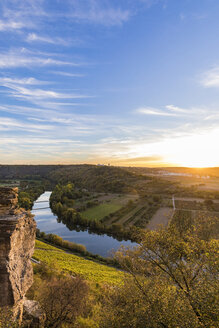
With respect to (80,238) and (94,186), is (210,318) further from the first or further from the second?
(94,186)

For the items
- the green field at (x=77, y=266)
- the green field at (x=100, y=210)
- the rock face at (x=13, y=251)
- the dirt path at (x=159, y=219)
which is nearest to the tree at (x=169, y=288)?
the rock face at (x=13, y=251)

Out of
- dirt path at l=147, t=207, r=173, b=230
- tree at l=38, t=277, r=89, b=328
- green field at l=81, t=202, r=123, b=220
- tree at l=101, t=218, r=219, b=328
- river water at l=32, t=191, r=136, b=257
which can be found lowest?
river water at l=32, t=191, r=136, b=257

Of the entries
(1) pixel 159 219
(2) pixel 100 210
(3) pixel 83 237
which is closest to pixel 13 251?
(3) pixel 83 237

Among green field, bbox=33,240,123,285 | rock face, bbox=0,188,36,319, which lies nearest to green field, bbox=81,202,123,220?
green field, bbox=33,240,123,285

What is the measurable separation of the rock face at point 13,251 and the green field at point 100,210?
5506 centimetres

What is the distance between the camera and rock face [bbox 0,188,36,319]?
8789 millimetres

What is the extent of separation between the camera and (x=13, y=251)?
365 inches

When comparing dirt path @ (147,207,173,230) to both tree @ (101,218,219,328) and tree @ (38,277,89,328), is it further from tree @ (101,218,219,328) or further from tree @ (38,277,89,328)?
tree @ (101,218,219,328)

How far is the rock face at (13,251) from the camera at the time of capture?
879 centimetres

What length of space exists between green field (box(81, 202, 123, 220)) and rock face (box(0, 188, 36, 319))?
55056 millimetres

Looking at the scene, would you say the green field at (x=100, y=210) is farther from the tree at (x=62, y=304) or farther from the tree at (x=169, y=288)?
the tree at (x=169, y=288)

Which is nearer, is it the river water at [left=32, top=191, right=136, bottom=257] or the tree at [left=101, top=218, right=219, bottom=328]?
the tree at [left=101, top=218, right=219, bottom=328]

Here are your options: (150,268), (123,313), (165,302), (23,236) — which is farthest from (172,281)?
(23,236)

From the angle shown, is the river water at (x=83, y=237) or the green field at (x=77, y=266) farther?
the river water at (x=83, y=237)
